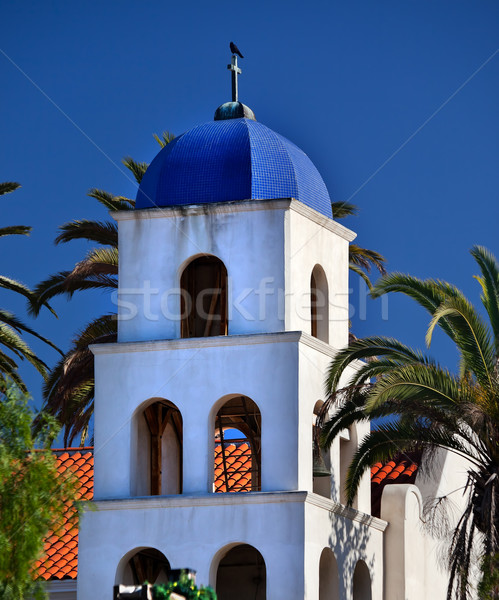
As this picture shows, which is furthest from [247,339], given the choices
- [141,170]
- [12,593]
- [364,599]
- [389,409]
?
[141,170]

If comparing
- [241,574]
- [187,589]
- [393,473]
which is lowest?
[187,589]

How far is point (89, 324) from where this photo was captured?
111 ft

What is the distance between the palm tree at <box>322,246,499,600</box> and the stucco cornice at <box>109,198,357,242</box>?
1.74m

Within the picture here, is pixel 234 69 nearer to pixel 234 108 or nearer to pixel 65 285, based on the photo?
pixel 234 108

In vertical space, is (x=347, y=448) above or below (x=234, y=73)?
below

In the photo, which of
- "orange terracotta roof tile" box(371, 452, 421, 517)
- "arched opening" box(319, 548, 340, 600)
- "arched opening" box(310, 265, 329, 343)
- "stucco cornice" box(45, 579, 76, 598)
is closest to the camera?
"arched opening" box(319, 548, 340, 600)

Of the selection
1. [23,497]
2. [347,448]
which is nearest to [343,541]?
[347,448]

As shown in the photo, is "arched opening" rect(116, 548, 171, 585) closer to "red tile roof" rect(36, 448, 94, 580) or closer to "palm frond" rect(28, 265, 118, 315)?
"red tile roof" rect(36, 448, 94, 580)

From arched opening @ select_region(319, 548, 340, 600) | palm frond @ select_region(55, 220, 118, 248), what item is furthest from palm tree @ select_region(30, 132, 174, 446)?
arched opening @ select_region(319, 548, 340, 600)

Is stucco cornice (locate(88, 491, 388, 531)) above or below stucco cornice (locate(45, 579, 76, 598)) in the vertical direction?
above

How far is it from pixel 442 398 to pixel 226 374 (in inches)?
140

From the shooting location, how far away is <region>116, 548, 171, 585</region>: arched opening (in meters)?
26.2

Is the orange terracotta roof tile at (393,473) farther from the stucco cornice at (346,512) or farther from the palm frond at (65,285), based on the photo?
the palm frond at (65,285)

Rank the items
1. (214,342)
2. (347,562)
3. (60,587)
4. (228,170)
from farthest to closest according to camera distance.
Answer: (60,587) → (228,170) → (347,562) → (214,342)
